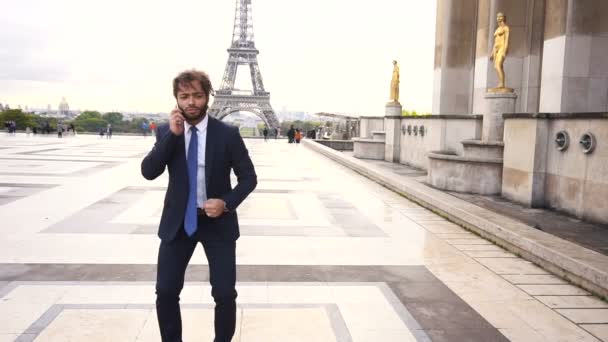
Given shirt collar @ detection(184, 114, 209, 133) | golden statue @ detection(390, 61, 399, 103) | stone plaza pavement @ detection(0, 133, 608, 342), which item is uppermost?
golden statue @ detection(390, 61, 399, 103)

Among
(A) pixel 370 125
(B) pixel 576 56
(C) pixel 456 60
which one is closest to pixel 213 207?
(B) pixel 576 56

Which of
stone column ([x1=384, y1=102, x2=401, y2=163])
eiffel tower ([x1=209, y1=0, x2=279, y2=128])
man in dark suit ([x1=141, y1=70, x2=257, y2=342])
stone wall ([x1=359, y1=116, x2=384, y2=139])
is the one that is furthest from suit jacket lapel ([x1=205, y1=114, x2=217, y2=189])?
eiffel tower ([x1=209, y1=0, x2=279, y2=128])

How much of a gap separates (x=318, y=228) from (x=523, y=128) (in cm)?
519

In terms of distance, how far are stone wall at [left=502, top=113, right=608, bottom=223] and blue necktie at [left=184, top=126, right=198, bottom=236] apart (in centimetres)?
754

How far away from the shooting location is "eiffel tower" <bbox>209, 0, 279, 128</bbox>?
7169cm

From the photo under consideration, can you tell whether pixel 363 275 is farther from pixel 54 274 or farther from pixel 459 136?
pixel 459 136

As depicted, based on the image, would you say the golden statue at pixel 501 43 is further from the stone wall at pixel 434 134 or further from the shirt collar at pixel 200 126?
Answer: the shirt collar at pixel 200 126

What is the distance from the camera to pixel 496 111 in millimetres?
13414

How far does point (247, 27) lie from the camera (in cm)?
7975

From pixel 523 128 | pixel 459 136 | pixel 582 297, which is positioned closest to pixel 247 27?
pixel 459 136

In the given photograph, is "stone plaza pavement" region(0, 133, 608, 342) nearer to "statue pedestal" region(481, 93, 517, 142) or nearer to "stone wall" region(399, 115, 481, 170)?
"statue pedestal" region(481, 93, 517, 142)

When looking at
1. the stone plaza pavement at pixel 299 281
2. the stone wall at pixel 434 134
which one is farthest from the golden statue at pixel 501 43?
the stone plaza pavement at pixel 299 281

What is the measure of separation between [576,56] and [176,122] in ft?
44.4

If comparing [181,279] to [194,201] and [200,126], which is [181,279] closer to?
[194,201]
